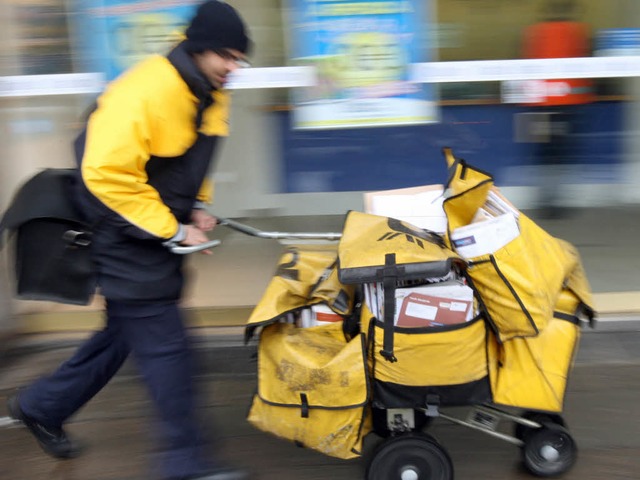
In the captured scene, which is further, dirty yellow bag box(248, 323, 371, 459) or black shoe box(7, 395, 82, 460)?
black shoe box(7, 395, 82, 460)

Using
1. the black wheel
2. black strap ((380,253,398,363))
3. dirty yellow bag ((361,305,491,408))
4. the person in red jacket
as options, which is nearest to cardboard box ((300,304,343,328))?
dirty yellow bag ((361,305,491,408))

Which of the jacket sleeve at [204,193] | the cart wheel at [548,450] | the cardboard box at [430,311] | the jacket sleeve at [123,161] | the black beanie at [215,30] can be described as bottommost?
the cart wheel at [548,450]

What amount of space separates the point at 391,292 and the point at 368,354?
0.25 m

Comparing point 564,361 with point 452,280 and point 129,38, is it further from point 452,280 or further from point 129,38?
point 129,38

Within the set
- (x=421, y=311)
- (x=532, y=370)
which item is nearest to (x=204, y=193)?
(x=421, y=311)

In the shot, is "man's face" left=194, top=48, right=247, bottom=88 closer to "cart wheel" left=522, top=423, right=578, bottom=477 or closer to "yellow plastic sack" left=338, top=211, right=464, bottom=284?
"yellow plastic sack" left=338, top=211, right=464, bottom=284

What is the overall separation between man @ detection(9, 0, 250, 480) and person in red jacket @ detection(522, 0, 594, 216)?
8.62ft

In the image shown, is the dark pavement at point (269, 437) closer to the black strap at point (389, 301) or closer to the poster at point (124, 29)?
the black strap at point (389, 301)

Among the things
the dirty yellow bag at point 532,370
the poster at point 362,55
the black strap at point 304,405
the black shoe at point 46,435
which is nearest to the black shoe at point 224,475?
the black strap at point 304,405

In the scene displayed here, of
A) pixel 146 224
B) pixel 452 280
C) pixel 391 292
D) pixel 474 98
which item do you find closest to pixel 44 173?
pixel 146 224

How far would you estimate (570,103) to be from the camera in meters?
5.11

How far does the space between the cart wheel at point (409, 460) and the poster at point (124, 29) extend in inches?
109

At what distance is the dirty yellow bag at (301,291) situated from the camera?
9.59ft

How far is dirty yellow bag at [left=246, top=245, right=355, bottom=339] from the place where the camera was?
2924mm
